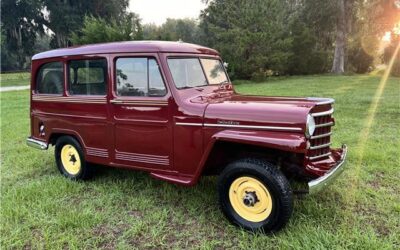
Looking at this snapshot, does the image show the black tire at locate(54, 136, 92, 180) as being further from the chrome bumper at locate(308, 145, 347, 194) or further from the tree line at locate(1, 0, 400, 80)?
the tree line at locate(1, 0, 400, 80)

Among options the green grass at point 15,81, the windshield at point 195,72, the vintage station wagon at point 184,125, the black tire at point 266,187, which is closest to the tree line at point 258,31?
the green grass at point 15,81

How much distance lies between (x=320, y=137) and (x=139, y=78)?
222cm

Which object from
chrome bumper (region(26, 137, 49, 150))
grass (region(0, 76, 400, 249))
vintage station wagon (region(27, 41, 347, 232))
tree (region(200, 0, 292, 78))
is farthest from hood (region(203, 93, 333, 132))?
tree (region(200, 0, 292, 78))

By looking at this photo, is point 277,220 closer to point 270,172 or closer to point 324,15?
point 270,172

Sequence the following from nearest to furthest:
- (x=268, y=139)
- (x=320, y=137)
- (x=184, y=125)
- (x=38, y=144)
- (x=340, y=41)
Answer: (x=268, y=139), (x=320, y=137), (x=184, y=125), (x=38, y=144), (x=340, y=41)

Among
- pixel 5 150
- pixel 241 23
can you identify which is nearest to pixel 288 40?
pixel 241 23

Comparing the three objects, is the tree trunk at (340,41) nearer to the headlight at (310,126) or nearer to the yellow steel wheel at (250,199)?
the headlight at (310,126)

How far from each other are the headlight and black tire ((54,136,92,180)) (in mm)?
3229

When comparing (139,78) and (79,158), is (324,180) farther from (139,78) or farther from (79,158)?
(79,158)

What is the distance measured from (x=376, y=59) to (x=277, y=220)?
3565cm

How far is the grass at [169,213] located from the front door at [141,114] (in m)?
0.54

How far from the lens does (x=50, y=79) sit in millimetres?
5406

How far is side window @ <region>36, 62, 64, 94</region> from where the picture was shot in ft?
17.0

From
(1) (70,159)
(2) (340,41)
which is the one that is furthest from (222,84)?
(2) (340,41)
